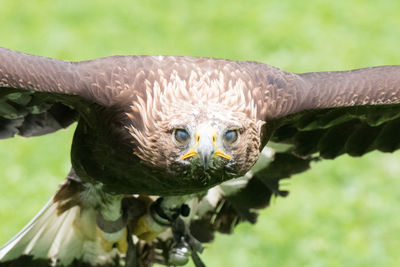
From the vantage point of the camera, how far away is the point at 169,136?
6.98 m

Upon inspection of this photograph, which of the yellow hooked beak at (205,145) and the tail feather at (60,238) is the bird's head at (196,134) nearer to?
the yellow hooked beak at (205,145)

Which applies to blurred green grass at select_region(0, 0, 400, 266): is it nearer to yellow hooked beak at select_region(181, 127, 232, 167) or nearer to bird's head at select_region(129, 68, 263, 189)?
bird's head at select_region(129, 68, 263, 189)

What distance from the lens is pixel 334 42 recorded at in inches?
529

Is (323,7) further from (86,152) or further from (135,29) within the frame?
(86,152)

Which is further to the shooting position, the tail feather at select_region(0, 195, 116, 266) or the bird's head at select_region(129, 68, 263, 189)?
the tail feather at select_region(0, 195, 116, 266)

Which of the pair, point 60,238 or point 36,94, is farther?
point 60,238

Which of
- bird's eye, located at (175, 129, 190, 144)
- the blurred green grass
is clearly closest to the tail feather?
the blurred green grass

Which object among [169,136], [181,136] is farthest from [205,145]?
[169,136]

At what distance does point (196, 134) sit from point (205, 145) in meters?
0.10

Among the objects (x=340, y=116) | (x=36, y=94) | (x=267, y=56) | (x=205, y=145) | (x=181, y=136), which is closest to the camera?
(x=205, y=145)

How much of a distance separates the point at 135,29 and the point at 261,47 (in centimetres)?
140

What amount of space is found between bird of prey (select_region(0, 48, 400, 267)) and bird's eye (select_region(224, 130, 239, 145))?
0.01m

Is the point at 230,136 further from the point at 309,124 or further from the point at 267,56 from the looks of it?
the point at 267,56

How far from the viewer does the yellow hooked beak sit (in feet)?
21.9
